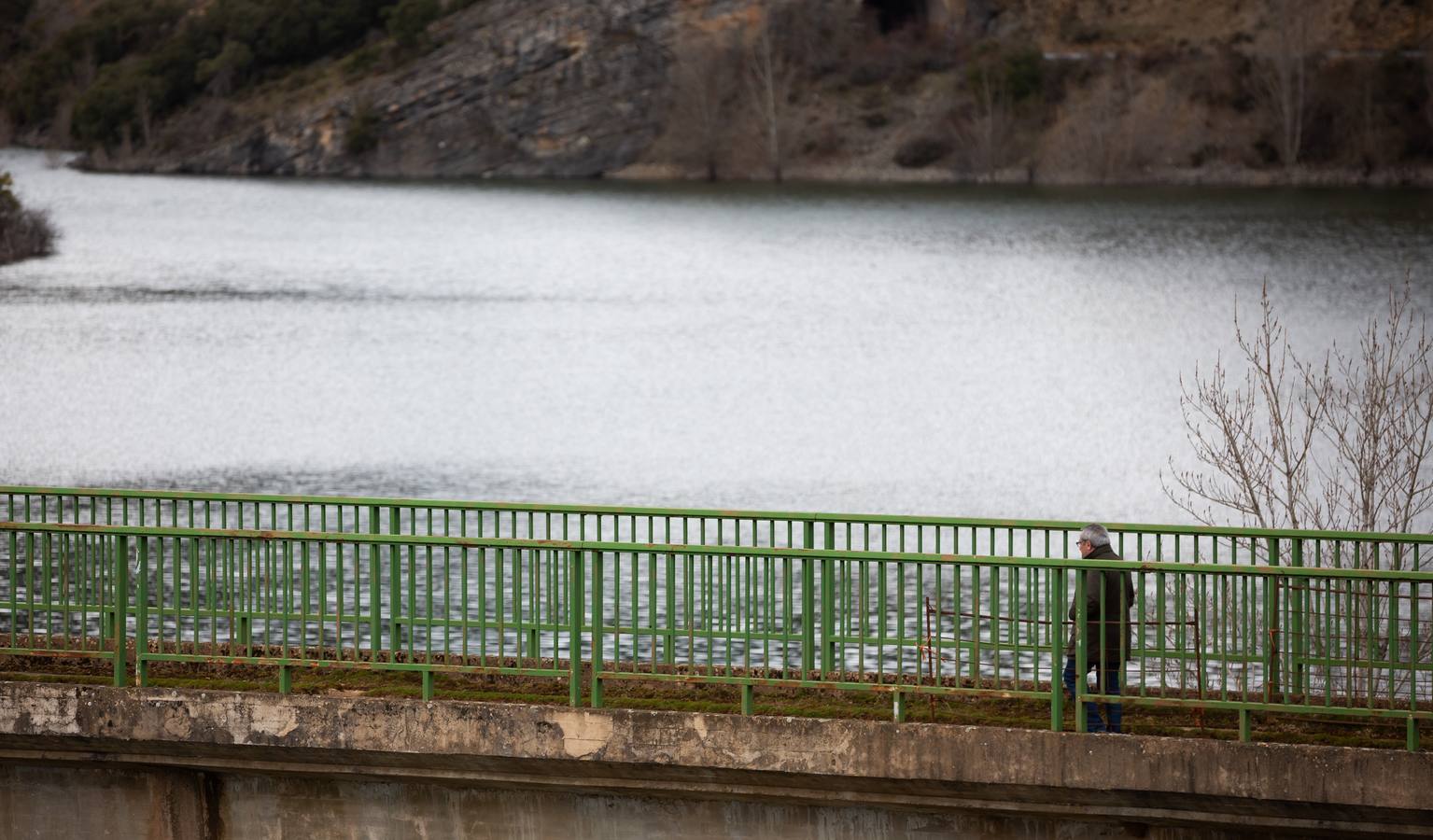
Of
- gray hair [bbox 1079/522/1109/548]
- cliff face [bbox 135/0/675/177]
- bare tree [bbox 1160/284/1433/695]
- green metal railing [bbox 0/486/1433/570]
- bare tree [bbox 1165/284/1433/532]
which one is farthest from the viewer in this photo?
cliff face [bbox 135/0/675/177]

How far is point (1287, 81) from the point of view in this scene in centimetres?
9444

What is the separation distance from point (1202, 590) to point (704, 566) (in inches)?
118

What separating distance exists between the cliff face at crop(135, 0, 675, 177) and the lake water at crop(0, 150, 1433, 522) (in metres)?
32.3

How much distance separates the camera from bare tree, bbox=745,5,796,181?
110 meters

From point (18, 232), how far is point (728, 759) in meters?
61.3

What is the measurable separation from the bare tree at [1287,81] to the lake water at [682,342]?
9309 millimetres

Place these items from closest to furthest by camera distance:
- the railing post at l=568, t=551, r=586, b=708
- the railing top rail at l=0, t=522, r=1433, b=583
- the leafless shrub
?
the railing top rail at l=0, t=522, r=1433, b=583, the railing post at l=568, t=551, r=586, b=708, the leafless shrub

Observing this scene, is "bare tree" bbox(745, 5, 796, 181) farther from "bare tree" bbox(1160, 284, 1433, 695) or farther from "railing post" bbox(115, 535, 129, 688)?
"railing post" bbox(115, 535, 129, 688)

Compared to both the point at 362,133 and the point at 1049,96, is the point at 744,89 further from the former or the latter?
the point at 362,133

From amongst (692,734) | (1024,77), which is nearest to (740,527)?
(692,734)

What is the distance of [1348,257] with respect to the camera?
59.3 metres

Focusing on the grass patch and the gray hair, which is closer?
the grass patch

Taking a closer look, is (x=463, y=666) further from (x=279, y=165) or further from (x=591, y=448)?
(x=279, y=165)

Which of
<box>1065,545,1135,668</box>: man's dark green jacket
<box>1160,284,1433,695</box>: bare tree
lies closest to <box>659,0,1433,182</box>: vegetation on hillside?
<box>1160,284,1433,695</box>: bare tree
